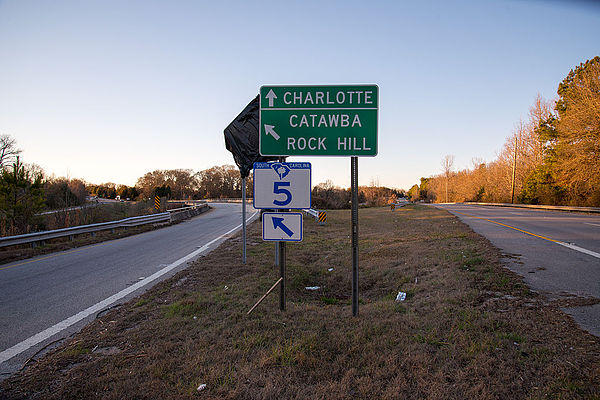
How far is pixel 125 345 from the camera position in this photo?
3.77 metres

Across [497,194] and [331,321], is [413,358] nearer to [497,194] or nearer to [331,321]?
[331,321]

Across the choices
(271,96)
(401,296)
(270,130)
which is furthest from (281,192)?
(401,296)

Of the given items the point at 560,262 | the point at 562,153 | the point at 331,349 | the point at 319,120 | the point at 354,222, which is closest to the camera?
the point at 331,349

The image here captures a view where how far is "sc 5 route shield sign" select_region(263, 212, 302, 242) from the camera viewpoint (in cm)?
Result: 466

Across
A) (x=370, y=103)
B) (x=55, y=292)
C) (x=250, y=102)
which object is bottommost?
(x=55, y=292)

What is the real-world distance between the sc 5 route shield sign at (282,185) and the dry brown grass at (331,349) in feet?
5.04

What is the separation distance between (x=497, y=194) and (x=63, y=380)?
57.2m

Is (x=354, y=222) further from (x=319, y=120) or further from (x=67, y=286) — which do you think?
(x=67, y=286)

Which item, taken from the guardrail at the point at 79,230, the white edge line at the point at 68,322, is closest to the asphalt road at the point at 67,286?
the white edge line at the point at 68,322

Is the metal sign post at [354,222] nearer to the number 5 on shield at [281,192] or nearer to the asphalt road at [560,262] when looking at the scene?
the number 5 on shield at [281,192]

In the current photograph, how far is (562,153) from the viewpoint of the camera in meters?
27.2

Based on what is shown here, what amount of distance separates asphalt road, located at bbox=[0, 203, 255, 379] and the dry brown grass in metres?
0.51

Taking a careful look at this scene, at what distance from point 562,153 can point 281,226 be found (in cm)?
3163

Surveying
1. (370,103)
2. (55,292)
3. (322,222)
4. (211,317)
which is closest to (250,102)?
(370,103)
